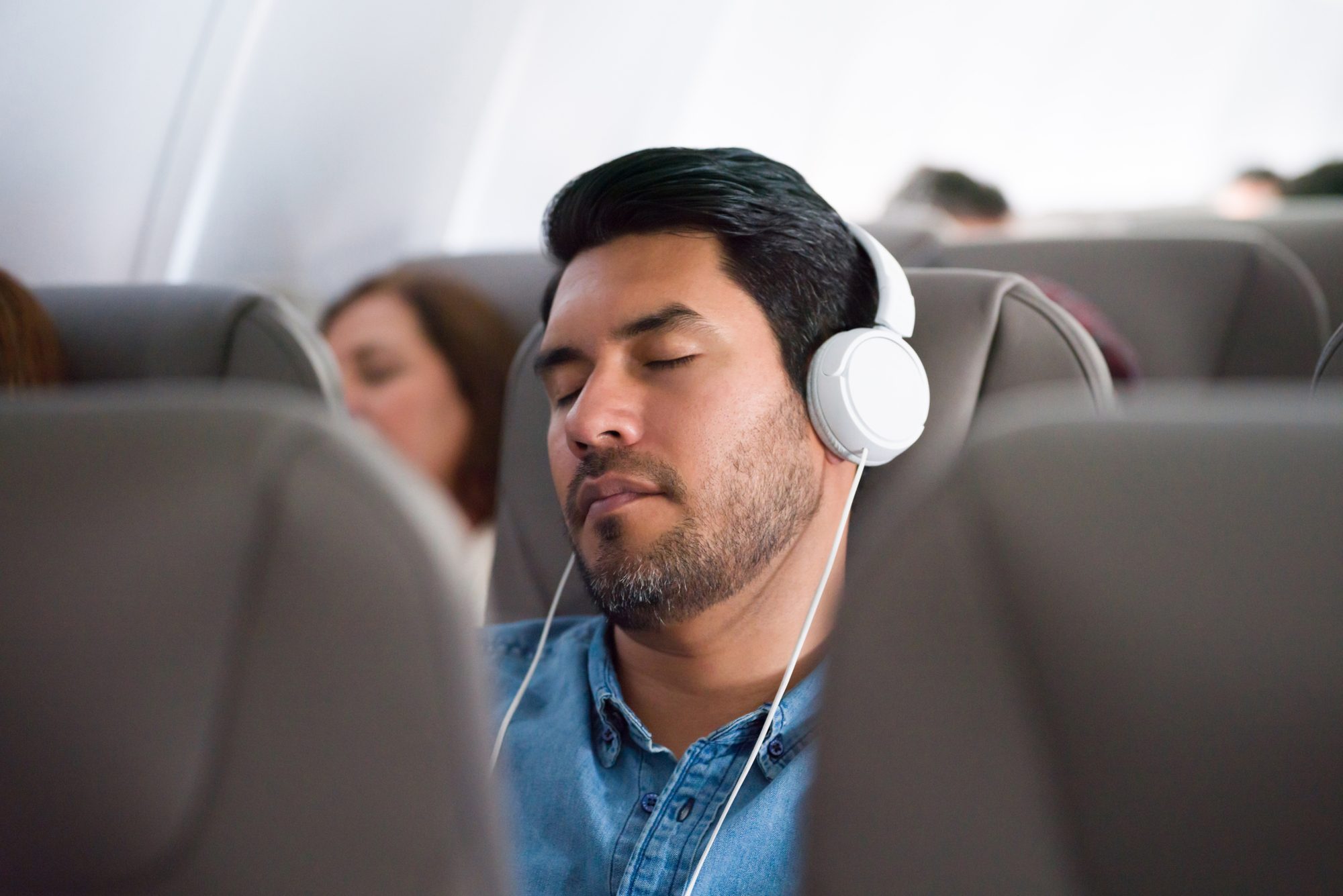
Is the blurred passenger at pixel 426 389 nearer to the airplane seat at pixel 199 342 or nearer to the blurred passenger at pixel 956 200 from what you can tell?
the airplane seat at pixel 199 342

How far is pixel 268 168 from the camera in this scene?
11.5 ft

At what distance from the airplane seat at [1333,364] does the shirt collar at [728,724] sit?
1.85ft

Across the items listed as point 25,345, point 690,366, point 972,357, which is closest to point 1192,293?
point 972,357

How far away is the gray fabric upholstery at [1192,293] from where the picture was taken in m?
1.83

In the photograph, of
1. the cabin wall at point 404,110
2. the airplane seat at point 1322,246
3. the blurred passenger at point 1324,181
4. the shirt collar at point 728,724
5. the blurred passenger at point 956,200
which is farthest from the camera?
the blurred passenger at point 1324,181

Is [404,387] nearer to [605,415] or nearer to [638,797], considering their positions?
[605,415]

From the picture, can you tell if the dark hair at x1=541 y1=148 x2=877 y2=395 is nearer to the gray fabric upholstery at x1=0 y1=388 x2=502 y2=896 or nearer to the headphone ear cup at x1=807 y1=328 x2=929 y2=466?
the headphone ear cup at x1=807 y1=328 x2=929 y2=466

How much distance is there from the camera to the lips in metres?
1.32

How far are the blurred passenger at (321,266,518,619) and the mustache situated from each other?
1098 mm

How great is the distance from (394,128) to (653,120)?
180cm

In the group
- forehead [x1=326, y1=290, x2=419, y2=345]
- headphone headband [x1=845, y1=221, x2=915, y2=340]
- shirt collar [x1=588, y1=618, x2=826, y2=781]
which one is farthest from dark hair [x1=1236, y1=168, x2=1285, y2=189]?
shirt collar [x1=588, y1=618, x2=826, y2=781]

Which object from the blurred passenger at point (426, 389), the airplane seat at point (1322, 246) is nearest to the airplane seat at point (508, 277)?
the blurred passenger at point (426, 389)

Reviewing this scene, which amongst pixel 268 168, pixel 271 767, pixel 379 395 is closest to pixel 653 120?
pixel 268 168

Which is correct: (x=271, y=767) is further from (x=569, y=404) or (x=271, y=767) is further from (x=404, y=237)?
(x=404, y=237)
